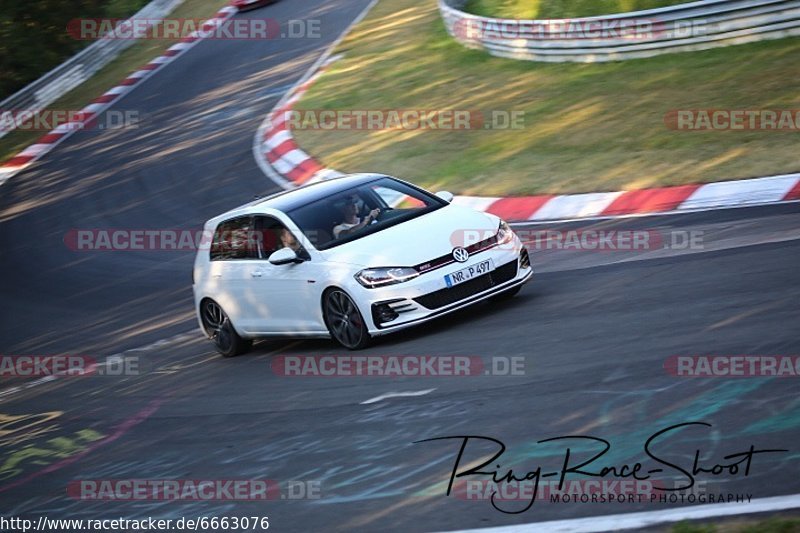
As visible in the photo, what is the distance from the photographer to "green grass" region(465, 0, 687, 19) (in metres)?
20.8

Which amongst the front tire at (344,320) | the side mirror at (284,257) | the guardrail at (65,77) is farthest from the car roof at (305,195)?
Answer: the guardrail at (65,77)

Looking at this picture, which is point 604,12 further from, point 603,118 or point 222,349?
point 222,349

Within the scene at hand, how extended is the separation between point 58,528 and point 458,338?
3829 millimetres

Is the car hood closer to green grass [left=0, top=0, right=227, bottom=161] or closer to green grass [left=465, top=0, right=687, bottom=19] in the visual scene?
green grass [left=465, top=0, right=687, bottom=19]

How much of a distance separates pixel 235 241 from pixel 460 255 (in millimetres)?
2852

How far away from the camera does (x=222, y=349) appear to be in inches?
490

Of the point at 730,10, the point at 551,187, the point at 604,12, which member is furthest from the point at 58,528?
the point at 604,12

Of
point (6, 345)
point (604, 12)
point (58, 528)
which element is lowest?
point (6, 345)

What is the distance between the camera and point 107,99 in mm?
29125

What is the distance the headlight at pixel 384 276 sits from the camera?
1026cm

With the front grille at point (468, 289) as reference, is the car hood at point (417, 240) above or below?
above
